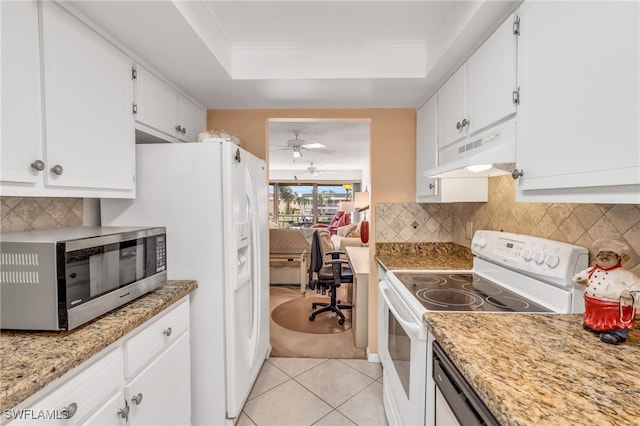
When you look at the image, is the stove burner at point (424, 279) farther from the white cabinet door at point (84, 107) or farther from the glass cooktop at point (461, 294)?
the white cabinet door at point (84, 107)

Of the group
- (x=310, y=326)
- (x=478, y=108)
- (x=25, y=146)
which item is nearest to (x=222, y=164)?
(x=25, y=146)

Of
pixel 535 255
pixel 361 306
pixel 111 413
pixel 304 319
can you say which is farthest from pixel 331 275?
pixel 111 413

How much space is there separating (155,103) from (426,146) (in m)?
1.83

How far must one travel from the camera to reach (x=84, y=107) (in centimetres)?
128

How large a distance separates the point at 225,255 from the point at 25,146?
93 cm

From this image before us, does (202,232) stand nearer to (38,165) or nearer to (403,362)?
(38,165)

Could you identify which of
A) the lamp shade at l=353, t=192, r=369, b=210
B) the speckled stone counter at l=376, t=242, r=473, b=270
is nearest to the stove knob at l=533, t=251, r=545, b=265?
the speckled stone counter at l=376, t=242, r=473, b=270

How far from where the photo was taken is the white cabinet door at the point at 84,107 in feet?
3.74

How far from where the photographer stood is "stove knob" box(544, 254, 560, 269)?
123 cm

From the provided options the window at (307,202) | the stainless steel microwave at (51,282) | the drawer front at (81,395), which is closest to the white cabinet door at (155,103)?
the stainless steel microwave at (51,282)

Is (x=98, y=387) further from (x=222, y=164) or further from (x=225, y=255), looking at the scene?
(x=222, y=164)

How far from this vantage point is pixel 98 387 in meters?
0.99

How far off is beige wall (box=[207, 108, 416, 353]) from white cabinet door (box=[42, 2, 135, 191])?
3.46ft

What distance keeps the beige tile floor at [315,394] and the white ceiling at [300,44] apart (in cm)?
213
